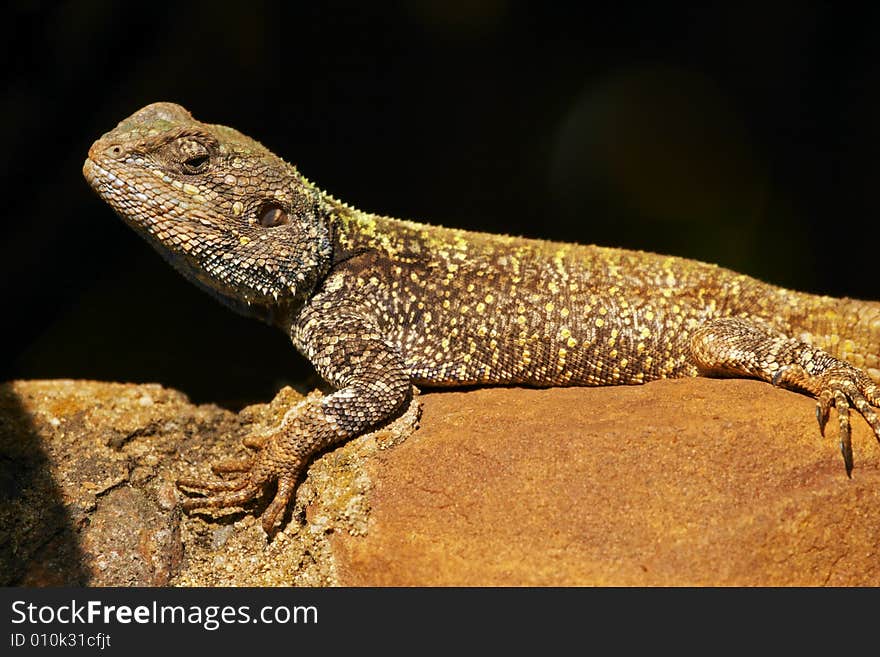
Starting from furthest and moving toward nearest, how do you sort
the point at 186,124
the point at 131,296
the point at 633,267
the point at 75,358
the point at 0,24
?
1. the point at 131,296
2. the point at 75,358
3. the point at 0,24
4. the point at 633,267
5. the point at 186,124

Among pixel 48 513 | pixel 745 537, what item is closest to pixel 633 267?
pixel 745 537

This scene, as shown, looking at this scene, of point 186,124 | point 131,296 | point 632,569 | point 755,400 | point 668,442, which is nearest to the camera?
point 632,569

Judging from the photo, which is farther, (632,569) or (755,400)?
(755,400)

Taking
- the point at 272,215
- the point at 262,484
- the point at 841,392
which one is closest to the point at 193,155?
the point at 272,215

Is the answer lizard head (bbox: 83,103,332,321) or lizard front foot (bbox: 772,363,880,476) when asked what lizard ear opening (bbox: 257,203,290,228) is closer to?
lizard head (bbox: 83,103,332,321)

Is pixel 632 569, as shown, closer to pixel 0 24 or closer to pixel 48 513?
pixel 48 513

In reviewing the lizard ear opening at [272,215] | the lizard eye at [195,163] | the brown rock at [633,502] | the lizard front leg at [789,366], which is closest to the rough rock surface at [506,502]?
the brown rock at [633,502]
